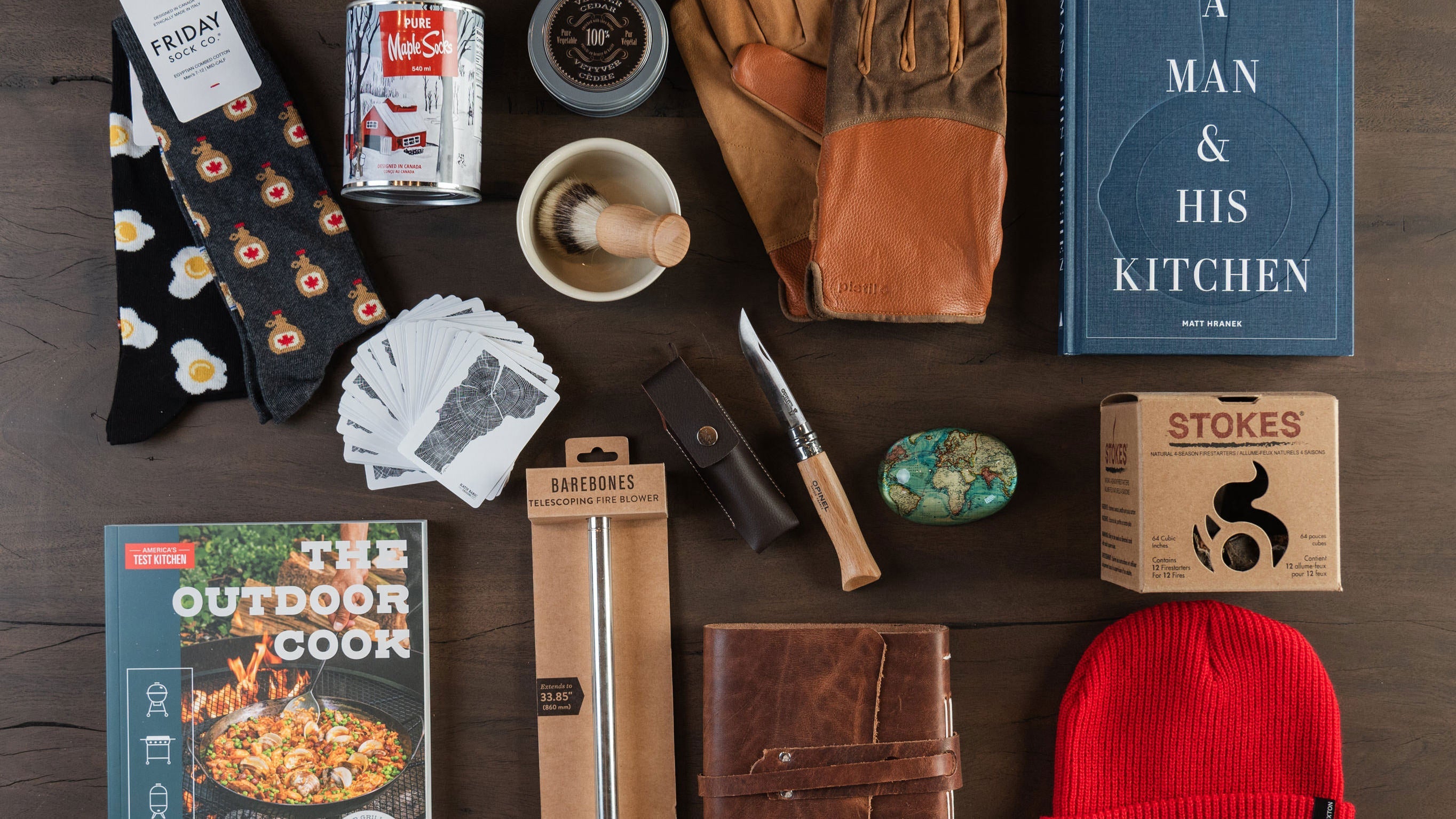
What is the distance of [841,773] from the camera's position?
0.87m

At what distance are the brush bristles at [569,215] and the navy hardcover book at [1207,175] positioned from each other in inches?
22.0

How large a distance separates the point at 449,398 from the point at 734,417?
34cm

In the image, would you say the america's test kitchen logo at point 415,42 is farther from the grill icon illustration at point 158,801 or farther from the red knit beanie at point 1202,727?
the red knit beanie at point 1202,727

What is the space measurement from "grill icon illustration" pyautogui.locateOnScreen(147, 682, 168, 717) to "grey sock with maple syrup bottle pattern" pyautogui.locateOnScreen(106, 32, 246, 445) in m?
0.30

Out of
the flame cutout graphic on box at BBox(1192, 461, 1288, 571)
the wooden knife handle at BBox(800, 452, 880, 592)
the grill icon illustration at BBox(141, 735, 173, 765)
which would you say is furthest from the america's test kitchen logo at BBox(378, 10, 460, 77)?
the flame cutout graphic on box at BBox(1192, 461, 1288, 571)

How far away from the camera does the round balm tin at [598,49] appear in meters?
0.90

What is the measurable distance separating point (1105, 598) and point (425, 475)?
847 millimetres

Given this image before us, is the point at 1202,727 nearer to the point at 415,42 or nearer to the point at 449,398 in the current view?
the point at 449,398

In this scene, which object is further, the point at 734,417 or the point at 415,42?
the point at 734,417

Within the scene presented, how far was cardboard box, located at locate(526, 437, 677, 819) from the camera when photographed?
0.94m

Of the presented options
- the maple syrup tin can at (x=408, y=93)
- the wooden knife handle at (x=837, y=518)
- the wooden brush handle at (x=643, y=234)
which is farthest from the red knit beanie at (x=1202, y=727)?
the maple syrup tin can at (x=408, y=93)

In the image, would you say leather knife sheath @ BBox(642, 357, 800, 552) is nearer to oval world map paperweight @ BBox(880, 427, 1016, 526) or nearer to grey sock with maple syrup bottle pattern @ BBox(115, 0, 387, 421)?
oval world map paperweight @ BBox(880, 427, 1016, 526)

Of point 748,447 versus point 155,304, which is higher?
point 155,304

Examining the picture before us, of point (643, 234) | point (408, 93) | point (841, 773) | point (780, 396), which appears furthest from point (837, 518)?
point (408, 93)
